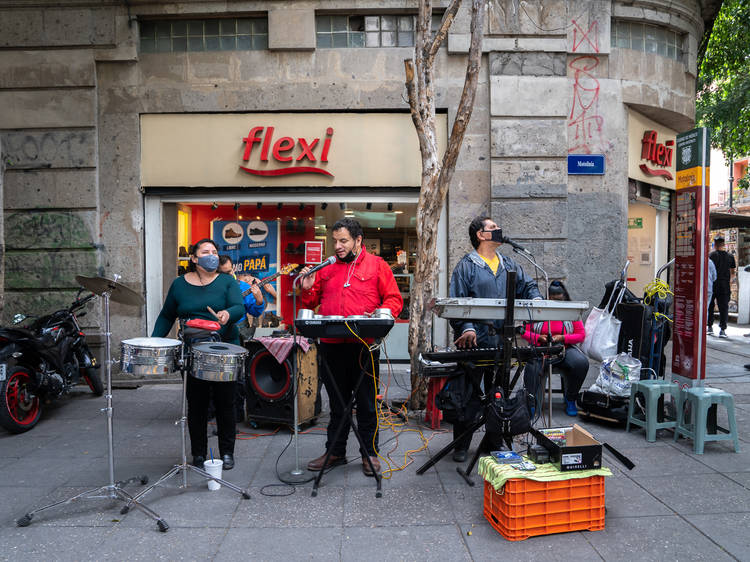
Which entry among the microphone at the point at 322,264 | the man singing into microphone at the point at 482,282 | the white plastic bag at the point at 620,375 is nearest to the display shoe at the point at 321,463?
the man singing into microphone at the point at 482,282

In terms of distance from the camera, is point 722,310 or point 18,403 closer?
point 18,403

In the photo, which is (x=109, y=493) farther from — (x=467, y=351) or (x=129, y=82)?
(x=129, y=82)

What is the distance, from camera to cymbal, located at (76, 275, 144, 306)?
3.96 m

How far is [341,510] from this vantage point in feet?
12.7

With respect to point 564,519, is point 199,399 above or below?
above

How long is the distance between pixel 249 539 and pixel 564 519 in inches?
74.8

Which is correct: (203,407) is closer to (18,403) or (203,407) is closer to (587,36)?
(18,403)

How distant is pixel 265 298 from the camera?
348 inches

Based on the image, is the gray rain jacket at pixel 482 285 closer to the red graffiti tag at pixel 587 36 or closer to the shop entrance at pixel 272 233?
the shop entrance at pixel 272 233

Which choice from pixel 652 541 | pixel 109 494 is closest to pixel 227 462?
pixel 109 494

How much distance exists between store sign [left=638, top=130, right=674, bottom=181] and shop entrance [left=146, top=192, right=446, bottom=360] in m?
3.63

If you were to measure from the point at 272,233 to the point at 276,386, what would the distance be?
3.60 metres

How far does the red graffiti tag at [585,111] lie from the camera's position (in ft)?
26.7

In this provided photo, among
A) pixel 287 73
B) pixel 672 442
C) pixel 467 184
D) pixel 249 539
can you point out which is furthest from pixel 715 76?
pixel 249 539
